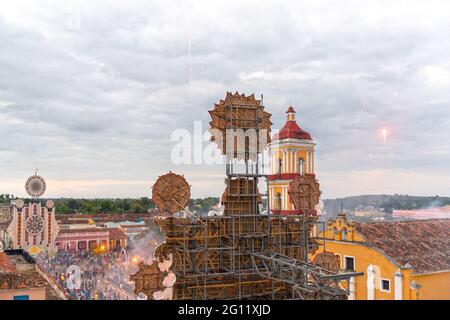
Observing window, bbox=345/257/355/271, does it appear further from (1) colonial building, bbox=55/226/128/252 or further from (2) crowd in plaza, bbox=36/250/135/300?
(1) colonial building, bbox=55/226/128/252

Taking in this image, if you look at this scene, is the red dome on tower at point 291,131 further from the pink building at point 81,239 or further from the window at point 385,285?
the pink building at point 81,239

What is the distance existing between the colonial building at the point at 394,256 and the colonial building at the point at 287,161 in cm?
651

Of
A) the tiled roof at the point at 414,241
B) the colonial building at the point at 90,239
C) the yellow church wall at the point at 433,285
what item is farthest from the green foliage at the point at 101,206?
the yellow church wall at the point at 433,285

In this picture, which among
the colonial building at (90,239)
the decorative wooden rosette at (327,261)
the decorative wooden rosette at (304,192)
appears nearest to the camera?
the decorative wooden rosette at (327,261)

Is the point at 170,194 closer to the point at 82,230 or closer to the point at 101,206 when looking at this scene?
the point at 82,230

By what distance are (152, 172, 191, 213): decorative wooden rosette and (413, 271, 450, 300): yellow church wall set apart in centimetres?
1571

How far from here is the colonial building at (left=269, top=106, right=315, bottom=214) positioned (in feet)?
116

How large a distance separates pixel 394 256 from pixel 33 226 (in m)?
44.4

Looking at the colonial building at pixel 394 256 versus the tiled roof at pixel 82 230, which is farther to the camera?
the tiled roof at pixel 82 230

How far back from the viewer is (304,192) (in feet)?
62.1

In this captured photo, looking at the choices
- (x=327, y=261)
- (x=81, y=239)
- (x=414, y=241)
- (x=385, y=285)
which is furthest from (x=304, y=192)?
(x=81, y=239)

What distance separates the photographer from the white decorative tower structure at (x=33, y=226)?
52.1m

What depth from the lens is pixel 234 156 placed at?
693 inches

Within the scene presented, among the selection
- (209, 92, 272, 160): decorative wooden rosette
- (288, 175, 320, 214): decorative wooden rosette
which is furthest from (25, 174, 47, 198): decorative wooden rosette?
(288, 175, 320, 214): decorative wooden rosette
